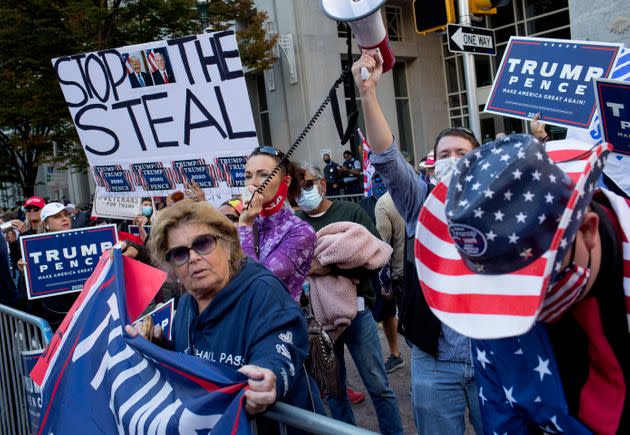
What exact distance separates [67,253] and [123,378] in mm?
3235

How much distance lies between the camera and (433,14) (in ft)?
26.8

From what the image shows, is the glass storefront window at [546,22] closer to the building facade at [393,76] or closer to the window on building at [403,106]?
the building facade at [393,76]

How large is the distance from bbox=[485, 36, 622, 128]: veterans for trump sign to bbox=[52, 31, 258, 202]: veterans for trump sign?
77.0 inches

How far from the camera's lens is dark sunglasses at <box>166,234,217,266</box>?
8.63 feet

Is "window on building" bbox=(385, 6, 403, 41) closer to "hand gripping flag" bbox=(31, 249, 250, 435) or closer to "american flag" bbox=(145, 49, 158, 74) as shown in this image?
"american flag" bbox=(145, 49, 158, 74)

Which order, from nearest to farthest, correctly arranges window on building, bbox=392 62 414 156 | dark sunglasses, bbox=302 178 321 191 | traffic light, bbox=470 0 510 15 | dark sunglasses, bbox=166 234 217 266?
dark sunglasses, bbox=166 234 217 266 → dark sunglasses, bbox=302 178 321 191 → traffic light, bbox=470 0 510 15 → window on building, bbox=392 62 414 156

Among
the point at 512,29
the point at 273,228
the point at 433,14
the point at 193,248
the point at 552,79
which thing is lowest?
the point at 273,228

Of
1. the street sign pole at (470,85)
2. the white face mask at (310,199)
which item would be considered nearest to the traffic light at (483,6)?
the street sign pole at (470,85)

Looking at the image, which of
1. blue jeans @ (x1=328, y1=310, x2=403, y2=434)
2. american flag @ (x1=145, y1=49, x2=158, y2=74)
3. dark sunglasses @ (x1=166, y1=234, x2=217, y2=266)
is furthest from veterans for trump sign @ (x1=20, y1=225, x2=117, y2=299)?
dark sunglasses @ (x1=166, y1=234, x2=217, y2=266)

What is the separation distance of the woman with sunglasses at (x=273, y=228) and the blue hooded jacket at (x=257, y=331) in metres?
0.88

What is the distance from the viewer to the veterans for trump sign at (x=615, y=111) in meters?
2.85

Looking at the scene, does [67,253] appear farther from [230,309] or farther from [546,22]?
[546,22]

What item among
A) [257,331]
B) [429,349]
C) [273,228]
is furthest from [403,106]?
[257,331]

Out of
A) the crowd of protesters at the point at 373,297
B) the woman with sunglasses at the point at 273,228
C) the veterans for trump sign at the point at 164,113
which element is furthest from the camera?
the veterans for trump sign at the point at 164,113
